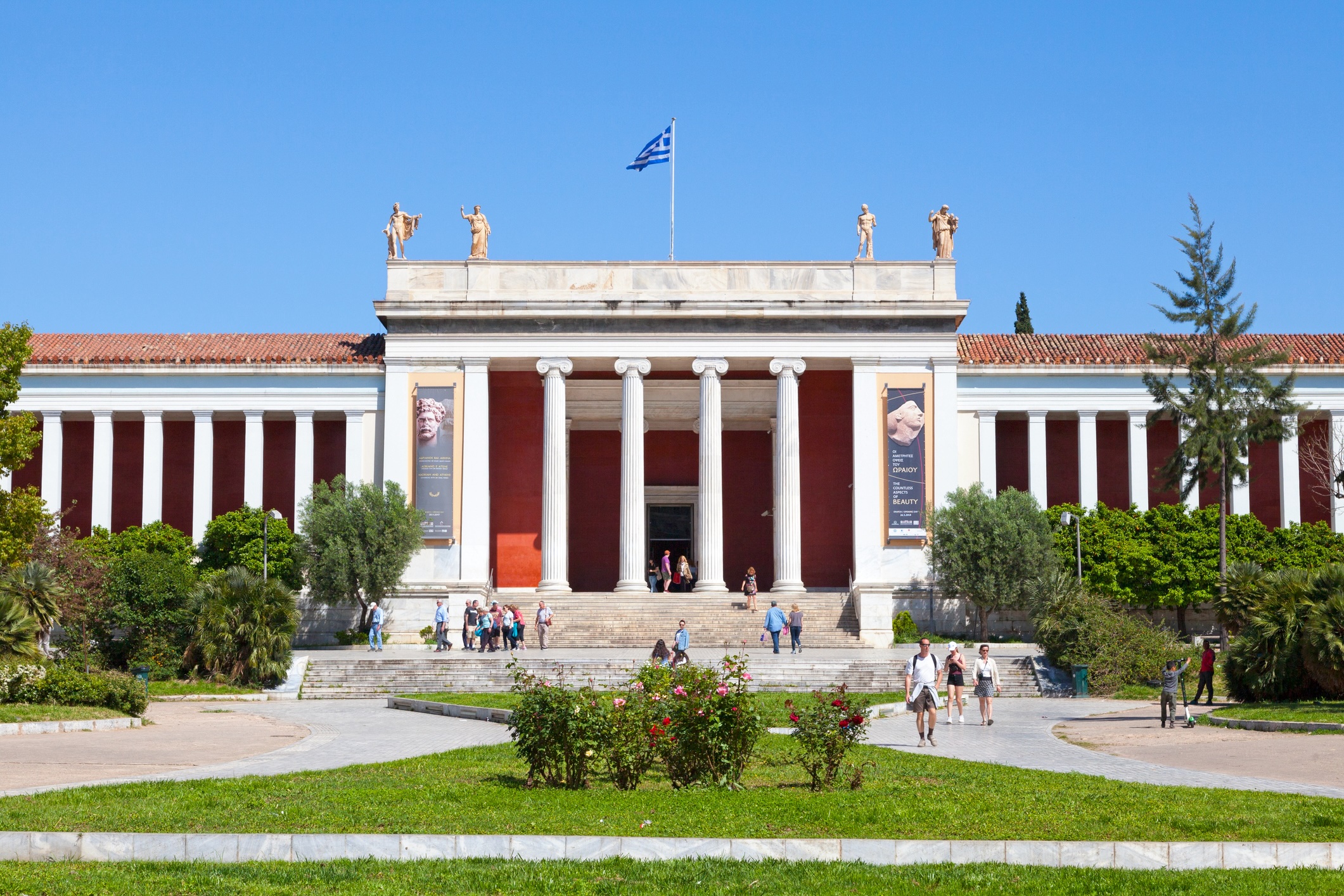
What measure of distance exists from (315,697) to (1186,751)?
19617 millimetres

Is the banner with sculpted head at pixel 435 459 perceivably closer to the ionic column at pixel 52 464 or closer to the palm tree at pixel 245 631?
the palm tree at pixel 245 631

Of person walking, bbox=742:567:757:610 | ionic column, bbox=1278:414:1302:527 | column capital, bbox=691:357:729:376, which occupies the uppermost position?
column capital, bbox=691:357:729:376

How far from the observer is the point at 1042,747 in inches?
765

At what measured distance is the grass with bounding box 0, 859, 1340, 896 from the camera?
29.0ft

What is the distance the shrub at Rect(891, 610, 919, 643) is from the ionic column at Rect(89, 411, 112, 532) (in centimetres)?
2600

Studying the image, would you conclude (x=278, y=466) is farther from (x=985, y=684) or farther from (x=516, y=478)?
(x=985, y=684)

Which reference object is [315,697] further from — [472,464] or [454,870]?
[454,870]

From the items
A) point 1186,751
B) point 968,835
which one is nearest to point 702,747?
point 968,835

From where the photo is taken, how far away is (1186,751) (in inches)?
734

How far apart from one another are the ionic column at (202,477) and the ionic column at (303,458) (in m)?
2.79

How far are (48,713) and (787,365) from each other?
26.8 m

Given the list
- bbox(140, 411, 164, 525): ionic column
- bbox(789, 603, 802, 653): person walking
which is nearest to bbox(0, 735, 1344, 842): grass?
bbox(789, 603, 802, 653): person walking

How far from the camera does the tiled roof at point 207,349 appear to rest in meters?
45.5

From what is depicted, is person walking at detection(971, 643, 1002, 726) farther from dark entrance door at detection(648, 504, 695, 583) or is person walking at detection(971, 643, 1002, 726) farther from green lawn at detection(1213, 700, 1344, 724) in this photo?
dark entrance door at detection(648, 504, 695, 583)
